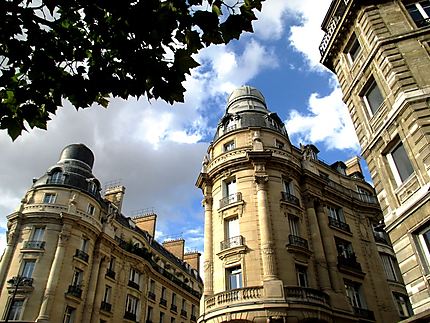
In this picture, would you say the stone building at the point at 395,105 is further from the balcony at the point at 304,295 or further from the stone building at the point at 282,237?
the stone building at the point at 282,237

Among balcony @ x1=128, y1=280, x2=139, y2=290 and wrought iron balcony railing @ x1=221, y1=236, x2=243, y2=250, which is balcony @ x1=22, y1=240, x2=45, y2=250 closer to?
balcony @ x1=128, y1=280, x2=139, y2=290

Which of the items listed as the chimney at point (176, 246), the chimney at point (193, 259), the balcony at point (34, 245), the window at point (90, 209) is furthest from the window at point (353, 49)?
the chimney at point (193, 259)

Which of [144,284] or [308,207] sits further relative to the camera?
[144,284]

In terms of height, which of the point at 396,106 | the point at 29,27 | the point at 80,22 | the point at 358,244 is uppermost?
the point at 358,244

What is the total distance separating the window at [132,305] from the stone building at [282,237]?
14449 mm

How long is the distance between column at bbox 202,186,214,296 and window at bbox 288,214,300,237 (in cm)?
532

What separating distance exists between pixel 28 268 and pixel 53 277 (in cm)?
233

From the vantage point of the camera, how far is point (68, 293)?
1096 inches

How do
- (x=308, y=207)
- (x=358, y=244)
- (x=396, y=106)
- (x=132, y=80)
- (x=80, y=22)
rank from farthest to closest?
(x=358, y=244) → (x=308, y=207) → (x=396, y=106) → (x=80, y=22) → (x=132, y=80)

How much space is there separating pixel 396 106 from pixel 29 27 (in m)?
11.2

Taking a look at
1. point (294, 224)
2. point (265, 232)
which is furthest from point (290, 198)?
point (265, 232)

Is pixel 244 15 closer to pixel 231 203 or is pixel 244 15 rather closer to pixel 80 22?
pixel 80 22

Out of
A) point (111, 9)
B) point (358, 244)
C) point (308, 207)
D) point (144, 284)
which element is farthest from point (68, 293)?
point (111, 9)

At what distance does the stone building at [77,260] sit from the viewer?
88.5 ft
